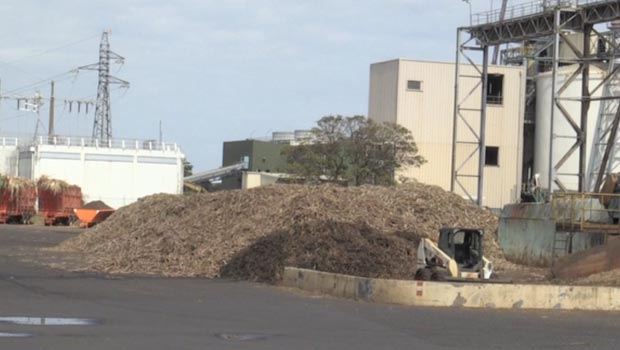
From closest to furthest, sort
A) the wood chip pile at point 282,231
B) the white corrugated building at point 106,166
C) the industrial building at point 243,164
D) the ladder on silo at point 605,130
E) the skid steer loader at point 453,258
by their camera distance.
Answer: the skid steer loader at point 453,258 → the wood chip pile at point 282,231 → the ladder on silo at point 605,130 → the white corrugated building at point 106,166 → the industrial building at point 243,164

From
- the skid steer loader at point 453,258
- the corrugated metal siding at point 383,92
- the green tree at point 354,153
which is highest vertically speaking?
the corrugated metal siding at point 383,92

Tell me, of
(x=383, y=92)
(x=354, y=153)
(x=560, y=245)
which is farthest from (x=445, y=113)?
(x=560, y=245)

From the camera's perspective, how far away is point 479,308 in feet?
66.4

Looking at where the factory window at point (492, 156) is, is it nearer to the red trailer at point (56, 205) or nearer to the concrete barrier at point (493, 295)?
the red trailer at point (56, 205)

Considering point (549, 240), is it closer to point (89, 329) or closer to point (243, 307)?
point (243, 307)

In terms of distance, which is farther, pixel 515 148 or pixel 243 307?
pixel 515 148

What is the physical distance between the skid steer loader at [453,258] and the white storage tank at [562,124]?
42284 millimetres

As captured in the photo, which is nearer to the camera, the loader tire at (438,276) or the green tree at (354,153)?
the loader tire at (438,276)

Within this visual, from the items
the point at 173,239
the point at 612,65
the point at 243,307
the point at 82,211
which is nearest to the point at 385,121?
the point at 612,65

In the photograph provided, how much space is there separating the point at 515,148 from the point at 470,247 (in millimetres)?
49548

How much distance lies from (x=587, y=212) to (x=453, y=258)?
1209 cm

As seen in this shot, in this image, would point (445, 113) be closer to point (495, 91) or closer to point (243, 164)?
point (495, 91)

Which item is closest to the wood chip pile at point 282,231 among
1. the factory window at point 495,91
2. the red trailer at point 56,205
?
the red trailer at point 56,205

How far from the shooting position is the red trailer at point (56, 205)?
70688 millimetres
